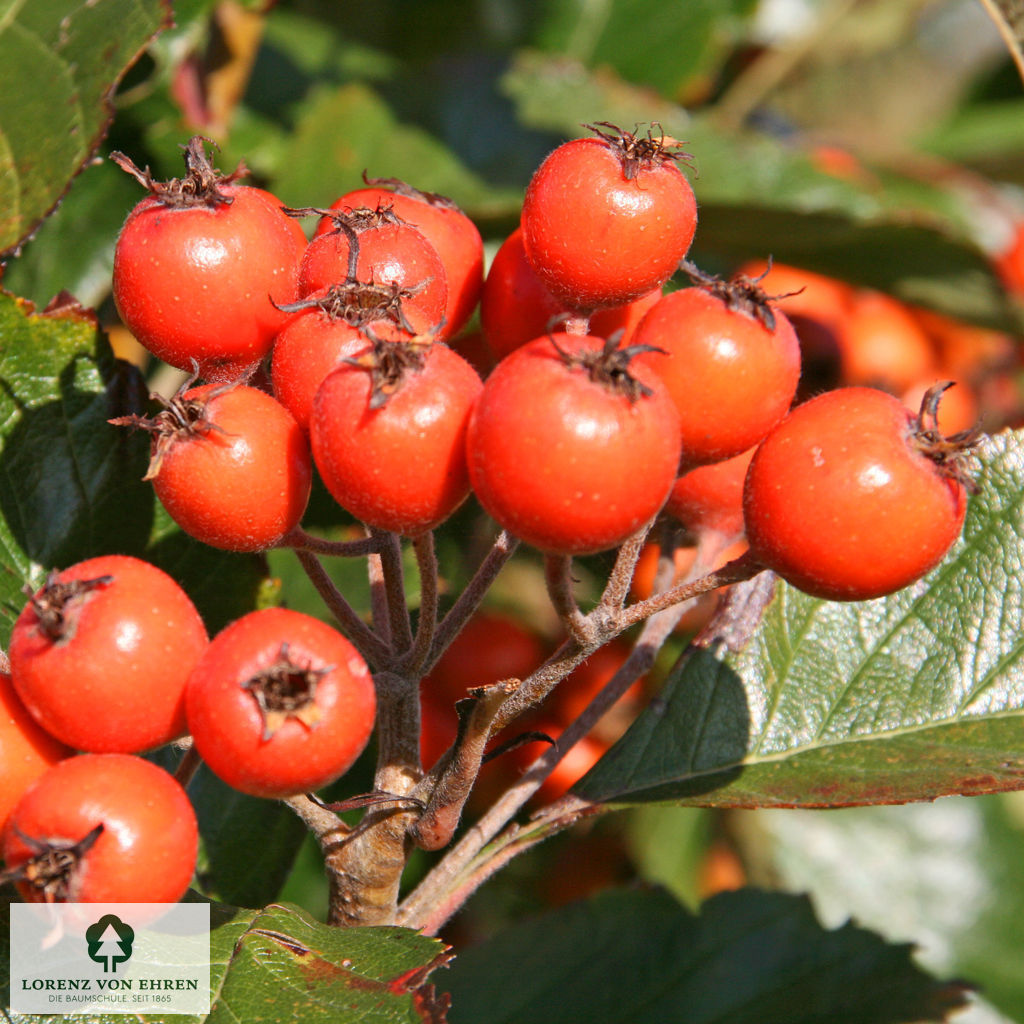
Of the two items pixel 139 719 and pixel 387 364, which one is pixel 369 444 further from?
pixel 139 719

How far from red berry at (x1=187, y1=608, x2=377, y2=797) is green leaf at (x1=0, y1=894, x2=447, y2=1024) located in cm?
34

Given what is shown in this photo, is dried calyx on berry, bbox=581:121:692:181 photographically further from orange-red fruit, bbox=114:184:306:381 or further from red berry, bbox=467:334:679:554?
orange-red fruit, bbox=114:184:306:381

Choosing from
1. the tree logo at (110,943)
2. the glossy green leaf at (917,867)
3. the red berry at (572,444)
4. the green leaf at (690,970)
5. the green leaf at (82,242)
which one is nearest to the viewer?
the red berry at (572,444)

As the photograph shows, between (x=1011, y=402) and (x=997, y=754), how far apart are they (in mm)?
2806

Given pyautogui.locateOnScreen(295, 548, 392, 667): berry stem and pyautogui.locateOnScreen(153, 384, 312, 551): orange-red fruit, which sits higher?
pyautogui.locateOnScreen(153, 384, 312, 551): orange-red fruit

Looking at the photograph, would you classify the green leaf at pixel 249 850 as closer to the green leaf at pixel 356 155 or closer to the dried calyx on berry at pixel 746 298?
the dried calyx on berry at pixel 746 298

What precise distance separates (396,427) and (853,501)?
22.7 inches

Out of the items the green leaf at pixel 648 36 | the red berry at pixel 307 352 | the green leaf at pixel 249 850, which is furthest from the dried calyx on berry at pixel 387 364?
the green leaf at pixel 648 36

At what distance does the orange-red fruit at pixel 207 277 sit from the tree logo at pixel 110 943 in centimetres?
79

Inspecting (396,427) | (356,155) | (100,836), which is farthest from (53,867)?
(356,155)

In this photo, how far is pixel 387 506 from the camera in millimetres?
1354

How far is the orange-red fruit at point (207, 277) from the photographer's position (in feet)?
4.97

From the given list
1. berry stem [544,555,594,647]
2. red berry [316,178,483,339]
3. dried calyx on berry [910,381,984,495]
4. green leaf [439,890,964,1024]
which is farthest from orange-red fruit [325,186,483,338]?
green leaf [439,890,964,1024]

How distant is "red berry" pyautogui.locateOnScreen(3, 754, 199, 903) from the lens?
4.06 feet
